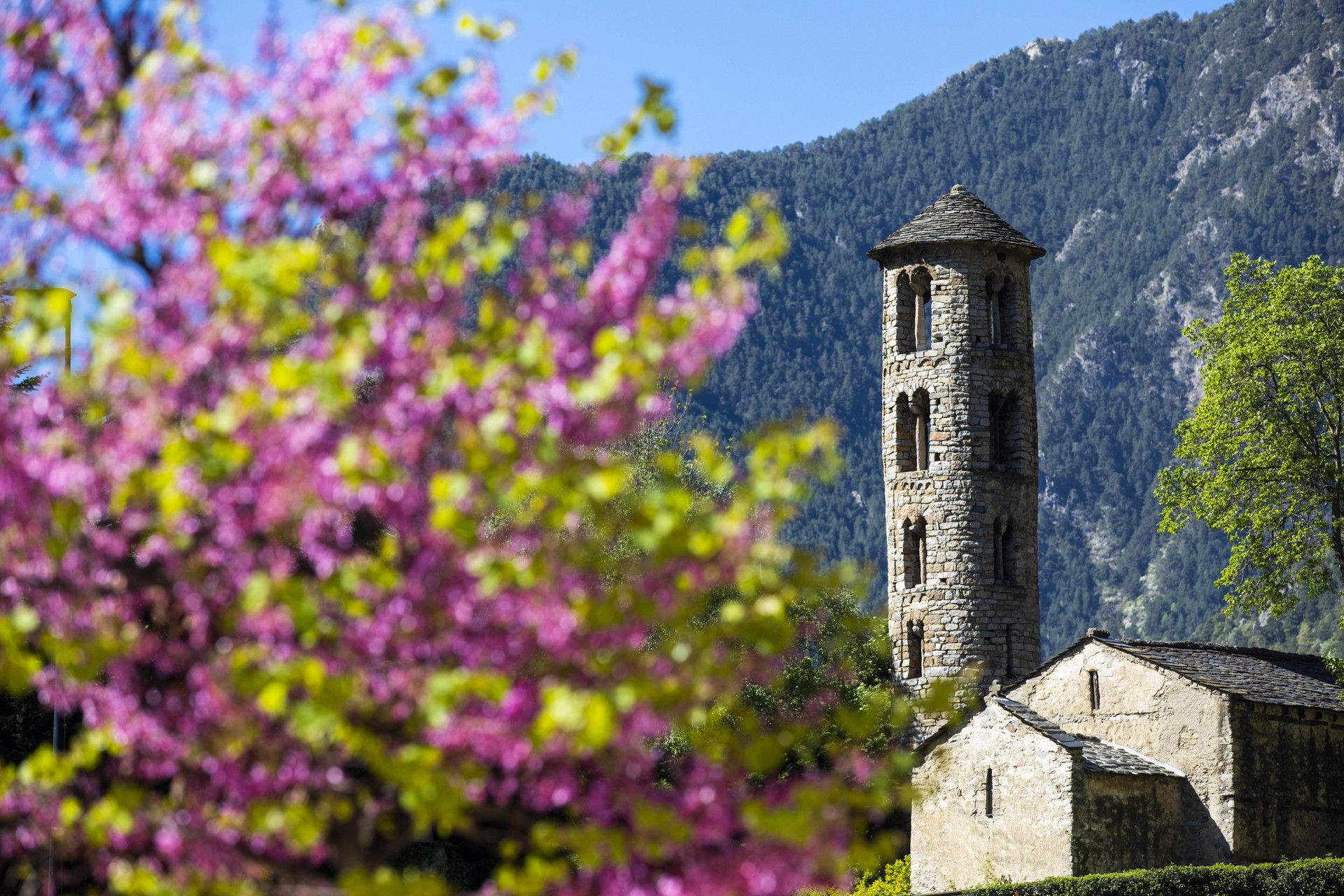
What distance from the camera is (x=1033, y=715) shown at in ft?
110

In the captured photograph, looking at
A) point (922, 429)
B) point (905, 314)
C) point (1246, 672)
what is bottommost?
point (1246, 672)

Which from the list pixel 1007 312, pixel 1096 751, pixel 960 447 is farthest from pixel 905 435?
pixel 1096 751

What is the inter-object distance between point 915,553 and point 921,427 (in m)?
3.58

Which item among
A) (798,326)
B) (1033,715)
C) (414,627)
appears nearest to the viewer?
(414,627)

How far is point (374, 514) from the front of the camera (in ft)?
21.1

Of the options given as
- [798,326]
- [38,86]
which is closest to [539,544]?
[38,86]

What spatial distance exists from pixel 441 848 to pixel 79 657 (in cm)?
2870

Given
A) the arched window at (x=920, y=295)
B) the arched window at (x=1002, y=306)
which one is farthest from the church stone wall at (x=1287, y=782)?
the arched window at (x=920, y=295)

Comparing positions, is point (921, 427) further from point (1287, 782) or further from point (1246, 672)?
point (1287, 782)

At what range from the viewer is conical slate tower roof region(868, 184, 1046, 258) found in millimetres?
46094

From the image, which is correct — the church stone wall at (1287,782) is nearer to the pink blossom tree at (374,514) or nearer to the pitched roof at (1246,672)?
the pitched roof at (1246,672)

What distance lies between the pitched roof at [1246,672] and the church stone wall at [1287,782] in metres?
0.32

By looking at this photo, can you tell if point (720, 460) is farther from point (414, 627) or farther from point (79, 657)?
point (79, 657)

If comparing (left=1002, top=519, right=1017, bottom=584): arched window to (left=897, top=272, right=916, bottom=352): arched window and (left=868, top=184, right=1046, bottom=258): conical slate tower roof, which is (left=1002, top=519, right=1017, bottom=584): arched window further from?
(left=868, top=184, right=1046, bottom=258): conical slate tower roof
